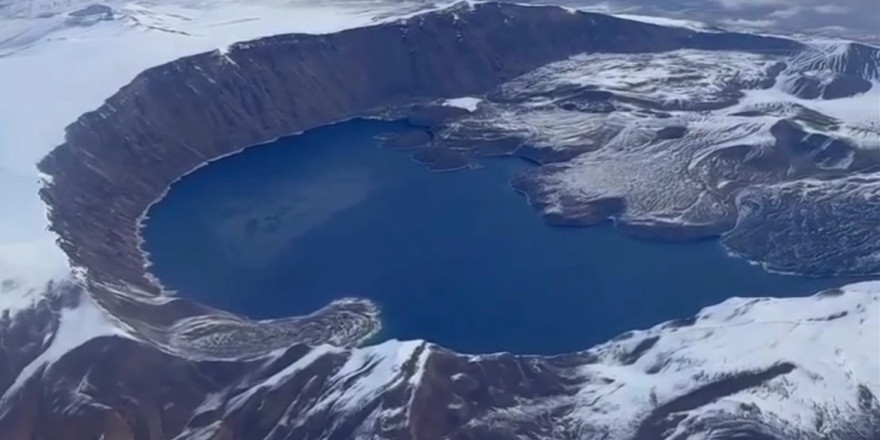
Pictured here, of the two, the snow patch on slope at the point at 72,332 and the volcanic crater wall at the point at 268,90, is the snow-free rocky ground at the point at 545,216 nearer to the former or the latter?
the snow patch on slope at the point at 72,332

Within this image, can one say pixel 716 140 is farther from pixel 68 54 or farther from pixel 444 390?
pixel 68 54

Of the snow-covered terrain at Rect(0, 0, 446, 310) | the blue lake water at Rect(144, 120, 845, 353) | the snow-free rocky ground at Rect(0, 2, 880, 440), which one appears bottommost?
the blue lake water at Rect(144, 120, 845, 353)

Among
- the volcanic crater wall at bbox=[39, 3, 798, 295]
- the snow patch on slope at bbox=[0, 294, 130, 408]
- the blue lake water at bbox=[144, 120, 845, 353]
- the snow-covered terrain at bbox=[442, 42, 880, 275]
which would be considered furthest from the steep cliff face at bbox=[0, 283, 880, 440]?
the snow-covered terrain at bbox=[442, 42, 880, 275]

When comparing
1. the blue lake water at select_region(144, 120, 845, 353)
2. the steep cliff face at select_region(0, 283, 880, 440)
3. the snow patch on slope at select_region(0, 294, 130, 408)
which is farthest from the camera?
the blue lake water at select_region(144, 120, 845, 353)

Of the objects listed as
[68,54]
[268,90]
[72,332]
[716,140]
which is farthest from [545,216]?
[68,54]

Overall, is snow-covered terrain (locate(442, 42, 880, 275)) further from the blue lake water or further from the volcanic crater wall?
the volcanic crater wall

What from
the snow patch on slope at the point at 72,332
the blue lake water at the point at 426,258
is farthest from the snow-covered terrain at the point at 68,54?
the blue lake water at the point at 426,258
